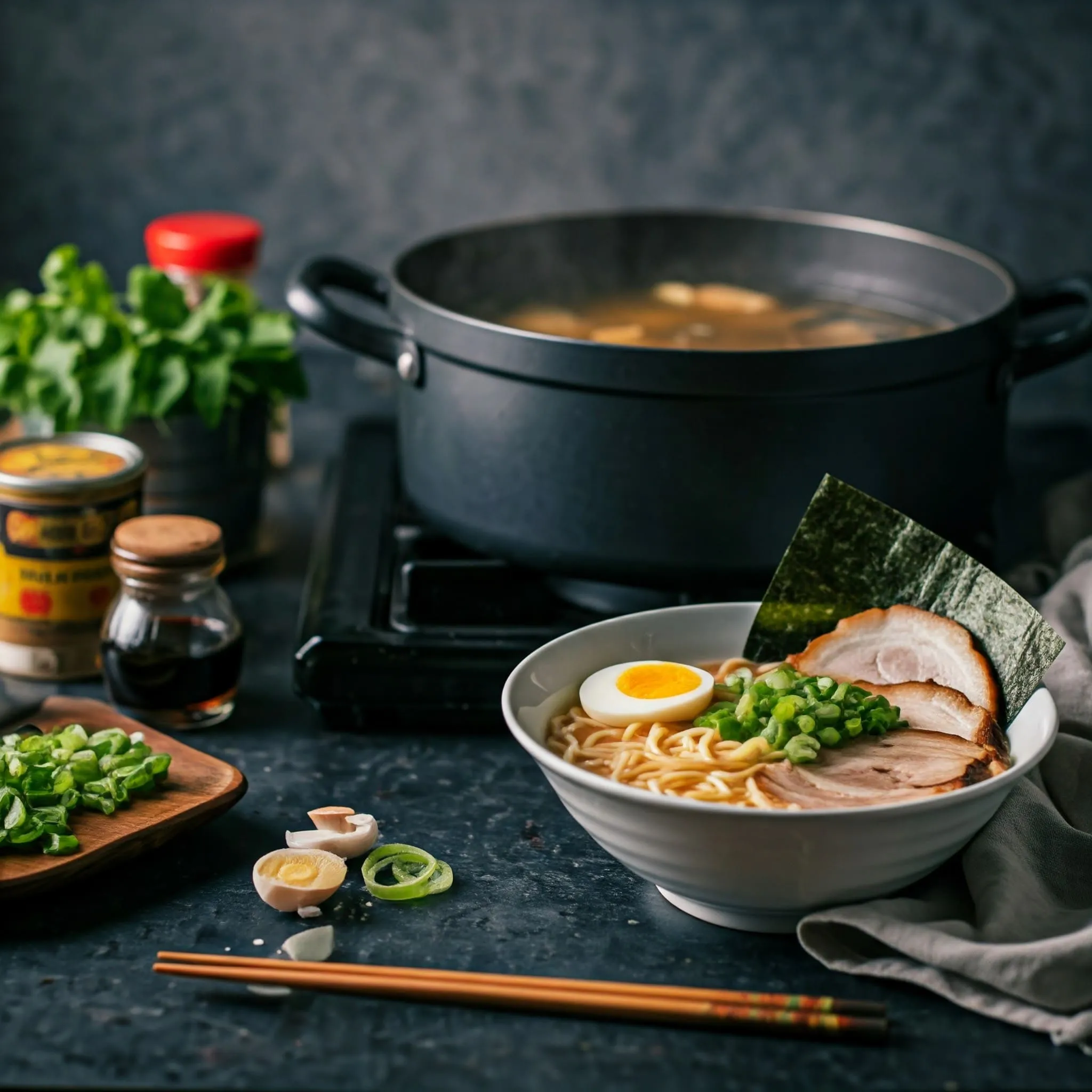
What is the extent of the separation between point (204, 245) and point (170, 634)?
0.61m

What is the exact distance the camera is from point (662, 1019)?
0.95 m

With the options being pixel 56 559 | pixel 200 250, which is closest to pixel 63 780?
pixel 56 559

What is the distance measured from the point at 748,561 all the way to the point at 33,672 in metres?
0.70

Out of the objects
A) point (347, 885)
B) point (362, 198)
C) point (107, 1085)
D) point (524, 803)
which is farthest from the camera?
point (362, 198)

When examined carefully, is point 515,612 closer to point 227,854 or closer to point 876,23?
point 227,854

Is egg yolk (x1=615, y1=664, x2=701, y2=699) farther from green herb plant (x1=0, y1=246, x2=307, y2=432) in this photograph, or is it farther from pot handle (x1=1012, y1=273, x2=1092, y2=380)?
green herb plant (x1=0, y1=246, x2=307, y2=432)

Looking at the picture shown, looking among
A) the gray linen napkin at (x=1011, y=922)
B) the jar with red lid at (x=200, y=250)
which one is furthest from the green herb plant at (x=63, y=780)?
the jar with red lid at (x=200, y=250)

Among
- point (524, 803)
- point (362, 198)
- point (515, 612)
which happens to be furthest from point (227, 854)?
point (362, 198)

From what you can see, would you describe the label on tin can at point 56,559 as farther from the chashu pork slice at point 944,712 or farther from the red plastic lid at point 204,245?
the chashu pork slice at point 944,712

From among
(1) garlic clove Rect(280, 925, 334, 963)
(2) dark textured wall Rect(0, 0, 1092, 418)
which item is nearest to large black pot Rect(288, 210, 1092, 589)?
(1) garlic clove Rect(280, 925, 334, 963)

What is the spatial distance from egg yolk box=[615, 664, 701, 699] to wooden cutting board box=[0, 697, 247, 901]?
1.06ft

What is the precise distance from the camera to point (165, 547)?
131 centimetres

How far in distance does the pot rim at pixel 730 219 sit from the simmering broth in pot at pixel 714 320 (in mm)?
78

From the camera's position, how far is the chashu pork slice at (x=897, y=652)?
117 cm
